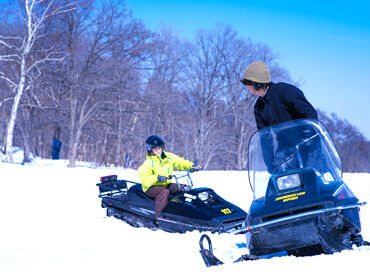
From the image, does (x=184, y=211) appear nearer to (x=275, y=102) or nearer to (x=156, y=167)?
(x=156, y=167)

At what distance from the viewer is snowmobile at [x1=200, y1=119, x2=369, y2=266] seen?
283cm

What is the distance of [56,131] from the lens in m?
24.6

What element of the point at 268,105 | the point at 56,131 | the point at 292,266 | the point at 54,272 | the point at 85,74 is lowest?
the point at 54,272

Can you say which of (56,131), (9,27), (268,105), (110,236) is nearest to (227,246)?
(268,105)

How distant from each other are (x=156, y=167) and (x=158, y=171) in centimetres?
7

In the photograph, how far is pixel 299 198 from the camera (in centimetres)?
290

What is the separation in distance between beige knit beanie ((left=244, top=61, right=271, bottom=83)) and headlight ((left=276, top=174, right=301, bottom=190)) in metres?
0.87

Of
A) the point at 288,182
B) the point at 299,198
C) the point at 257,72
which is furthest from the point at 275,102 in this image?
the point at 299,198

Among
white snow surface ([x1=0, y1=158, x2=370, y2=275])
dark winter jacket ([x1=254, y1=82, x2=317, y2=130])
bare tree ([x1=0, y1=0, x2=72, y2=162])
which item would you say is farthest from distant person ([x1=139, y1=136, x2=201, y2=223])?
bare tree ([x1=0, y1=0, x2=72, y2=162])

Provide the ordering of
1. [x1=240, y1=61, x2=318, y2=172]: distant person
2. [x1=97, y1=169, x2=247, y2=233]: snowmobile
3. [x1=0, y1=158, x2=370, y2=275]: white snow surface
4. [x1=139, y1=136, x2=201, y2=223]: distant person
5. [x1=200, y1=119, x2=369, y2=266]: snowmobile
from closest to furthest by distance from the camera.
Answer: [x1=0, y1=158, x2=370, y2=275]: white snow surface < [x1=200, y1=119, x2=369, y2=266]: snowmobile < [x1=240, y1=61, x2=318, y2=172]: distant person < [x1=97, y1=169, x2=247, y2=233]: snowmobile < [x1=139, y1=136, x2=201, y2=223]: distant person

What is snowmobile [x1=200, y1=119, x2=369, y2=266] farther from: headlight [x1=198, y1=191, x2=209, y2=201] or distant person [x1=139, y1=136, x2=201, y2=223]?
distant person [x1=139, y1=136, x2=201, y2=223]

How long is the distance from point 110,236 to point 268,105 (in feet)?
9.84

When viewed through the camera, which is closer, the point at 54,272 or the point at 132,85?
the point at 54,272

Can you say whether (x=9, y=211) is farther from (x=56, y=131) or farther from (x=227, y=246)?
(x=56, y=131)
